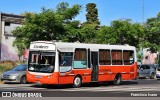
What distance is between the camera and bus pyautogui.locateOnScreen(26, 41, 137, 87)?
23969mm

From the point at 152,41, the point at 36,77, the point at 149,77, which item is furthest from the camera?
the point at 152,41

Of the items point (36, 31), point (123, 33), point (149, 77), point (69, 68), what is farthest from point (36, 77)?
point (123, 33)

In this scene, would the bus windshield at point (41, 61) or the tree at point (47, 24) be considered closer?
the bus windshield at point (41, 61)

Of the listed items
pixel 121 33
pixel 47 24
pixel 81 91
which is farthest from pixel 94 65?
pixel 121 33

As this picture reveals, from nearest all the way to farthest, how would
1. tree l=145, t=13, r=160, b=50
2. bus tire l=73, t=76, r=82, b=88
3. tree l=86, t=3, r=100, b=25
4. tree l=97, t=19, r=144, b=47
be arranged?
bus tire l=73, t=76, r=82, b=88 < tree l=97, t=19, r=144, b=47 < tree l=145, t=13, r=160, b=50 < tree l=86, t=3, r=100, b=25

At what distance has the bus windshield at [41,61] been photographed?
23.9m

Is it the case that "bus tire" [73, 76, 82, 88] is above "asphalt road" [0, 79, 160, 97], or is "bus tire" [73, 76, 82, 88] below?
above

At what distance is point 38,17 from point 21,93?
75.0ft

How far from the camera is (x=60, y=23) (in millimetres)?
37688

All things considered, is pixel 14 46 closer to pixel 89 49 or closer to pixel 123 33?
pixel 123 33

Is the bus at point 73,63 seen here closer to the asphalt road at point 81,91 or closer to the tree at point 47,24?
the asphalt road at point 81,91

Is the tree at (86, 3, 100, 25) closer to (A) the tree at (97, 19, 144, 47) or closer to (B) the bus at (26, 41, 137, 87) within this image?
(A) the tree at (97, 19, 144, 47)

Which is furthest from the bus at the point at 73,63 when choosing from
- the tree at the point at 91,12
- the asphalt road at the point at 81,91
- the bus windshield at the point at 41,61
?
the tree at the point at 91,12

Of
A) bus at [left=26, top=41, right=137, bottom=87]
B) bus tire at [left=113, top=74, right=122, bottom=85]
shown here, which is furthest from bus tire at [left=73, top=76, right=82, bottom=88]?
bus tire at [left=113, top=74, right=122, bottom=85]
